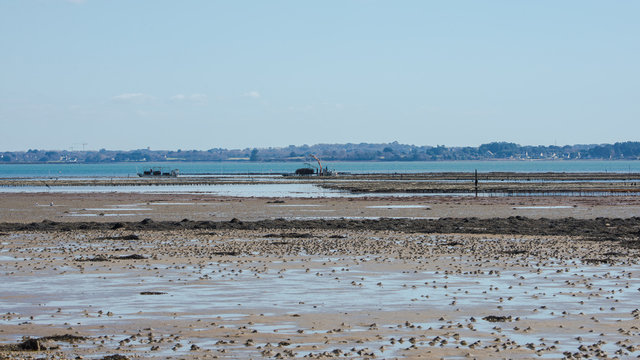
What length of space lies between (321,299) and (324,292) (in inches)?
36.4

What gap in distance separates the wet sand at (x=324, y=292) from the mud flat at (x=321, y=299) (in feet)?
0.14

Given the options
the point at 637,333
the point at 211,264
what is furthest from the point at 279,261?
the point at 637,333

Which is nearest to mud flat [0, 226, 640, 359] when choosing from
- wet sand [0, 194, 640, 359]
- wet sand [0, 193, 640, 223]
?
wet sand [0, 194, 640, 359]

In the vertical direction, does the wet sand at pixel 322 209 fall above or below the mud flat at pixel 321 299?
below

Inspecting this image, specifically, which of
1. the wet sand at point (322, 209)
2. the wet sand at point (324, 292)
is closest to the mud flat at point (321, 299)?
the wet sand at point (324, 292)

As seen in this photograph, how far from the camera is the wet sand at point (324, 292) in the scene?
45.1ft

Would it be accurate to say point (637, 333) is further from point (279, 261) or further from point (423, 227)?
point (423, 227)

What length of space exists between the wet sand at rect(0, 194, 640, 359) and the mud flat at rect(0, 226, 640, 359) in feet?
0.14

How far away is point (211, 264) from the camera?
23906 millimetres

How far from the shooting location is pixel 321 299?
1798 cm

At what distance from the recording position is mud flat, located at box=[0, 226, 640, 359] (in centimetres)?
1361

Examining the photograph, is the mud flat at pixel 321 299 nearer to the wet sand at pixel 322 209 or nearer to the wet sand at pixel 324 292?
the wet sand at pixel 324 292

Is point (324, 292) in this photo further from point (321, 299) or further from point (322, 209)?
point (322, 209)

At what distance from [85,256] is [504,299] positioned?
45.7ft
